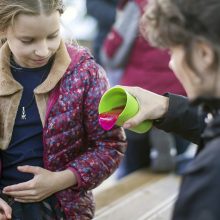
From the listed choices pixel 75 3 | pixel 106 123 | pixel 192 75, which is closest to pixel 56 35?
pixel 106 123

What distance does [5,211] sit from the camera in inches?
69.2

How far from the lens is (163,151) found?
3.29 metres

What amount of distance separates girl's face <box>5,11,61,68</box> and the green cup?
0.23 m

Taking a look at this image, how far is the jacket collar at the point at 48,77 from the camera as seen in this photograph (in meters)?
1.77

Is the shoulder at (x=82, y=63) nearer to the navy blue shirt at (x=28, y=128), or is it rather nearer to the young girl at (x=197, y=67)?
the navy blue shirt at (x=28, y=128)

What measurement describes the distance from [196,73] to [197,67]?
0.05ft

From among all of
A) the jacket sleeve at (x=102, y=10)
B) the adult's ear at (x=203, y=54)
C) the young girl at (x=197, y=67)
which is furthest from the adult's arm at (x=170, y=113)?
the jacket sleeve at (x=102, y=10)

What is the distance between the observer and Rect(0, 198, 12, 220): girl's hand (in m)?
1.75

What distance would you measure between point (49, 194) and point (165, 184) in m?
1.27

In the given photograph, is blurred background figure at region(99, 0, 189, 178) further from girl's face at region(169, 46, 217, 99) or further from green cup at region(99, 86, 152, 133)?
girl's face at region(169, 46, 217, 99)

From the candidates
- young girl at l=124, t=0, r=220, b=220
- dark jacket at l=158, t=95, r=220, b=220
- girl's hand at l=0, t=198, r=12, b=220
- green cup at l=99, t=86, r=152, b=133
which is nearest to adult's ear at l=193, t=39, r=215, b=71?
young girl at l=124, t=0, r=220, b=220

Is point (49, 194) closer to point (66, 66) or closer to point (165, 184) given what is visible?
point (66, 66)

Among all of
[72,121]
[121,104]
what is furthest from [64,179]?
[121,104]

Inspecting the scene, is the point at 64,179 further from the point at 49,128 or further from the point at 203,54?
the point at 203,54
